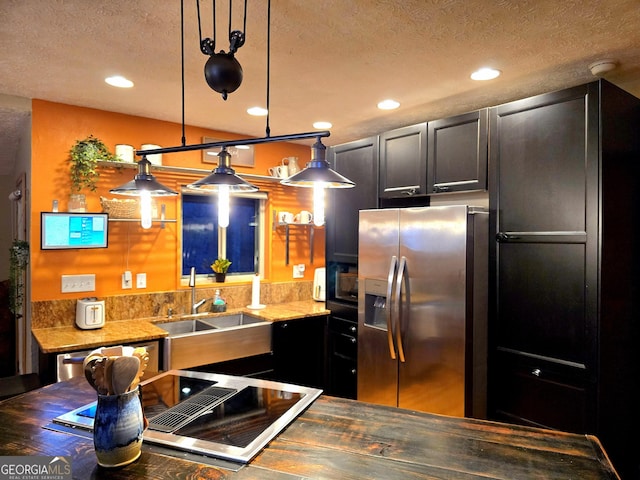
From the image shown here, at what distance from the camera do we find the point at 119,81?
253cm

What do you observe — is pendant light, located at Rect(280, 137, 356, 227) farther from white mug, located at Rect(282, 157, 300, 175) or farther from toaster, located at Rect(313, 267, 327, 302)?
toaster, located at Rect(313, 267, 327, 302)

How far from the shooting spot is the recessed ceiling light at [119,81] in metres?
2.48

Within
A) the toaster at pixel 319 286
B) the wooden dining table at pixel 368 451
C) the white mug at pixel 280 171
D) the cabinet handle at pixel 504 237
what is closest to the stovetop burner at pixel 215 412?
the wooden dining table at pixel 368 451

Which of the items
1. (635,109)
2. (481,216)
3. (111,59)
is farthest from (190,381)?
(635,109)

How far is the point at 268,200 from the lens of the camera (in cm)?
410

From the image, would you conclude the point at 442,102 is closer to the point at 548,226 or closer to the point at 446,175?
the point at 446,175

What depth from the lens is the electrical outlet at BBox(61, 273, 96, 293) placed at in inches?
118

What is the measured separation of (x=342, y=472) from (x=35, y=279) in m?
2.70

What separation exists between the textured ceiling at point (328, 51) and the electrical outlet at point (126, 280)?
1.24 metres

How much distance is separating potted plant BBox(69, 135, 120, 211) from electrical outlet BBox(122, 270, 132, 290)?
1.92 ft

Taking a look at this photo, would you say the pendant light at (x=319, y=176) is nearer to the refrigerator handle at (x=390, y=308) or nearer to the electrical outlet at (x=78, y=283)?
the refrigerator handle at (x=390, y=308)

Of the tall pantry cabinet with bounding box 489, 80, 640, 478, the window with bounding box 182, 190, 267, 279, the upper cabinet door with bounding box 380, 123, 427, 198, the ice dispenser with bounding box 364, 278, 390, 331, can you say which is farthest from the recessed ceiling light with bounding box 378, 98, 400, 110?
the window with bounding box 182, 190, 267, 279

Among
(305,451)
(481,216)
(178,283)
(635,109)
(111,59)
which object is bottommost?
(305,451)

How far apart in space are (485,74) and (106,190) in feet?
9.03
